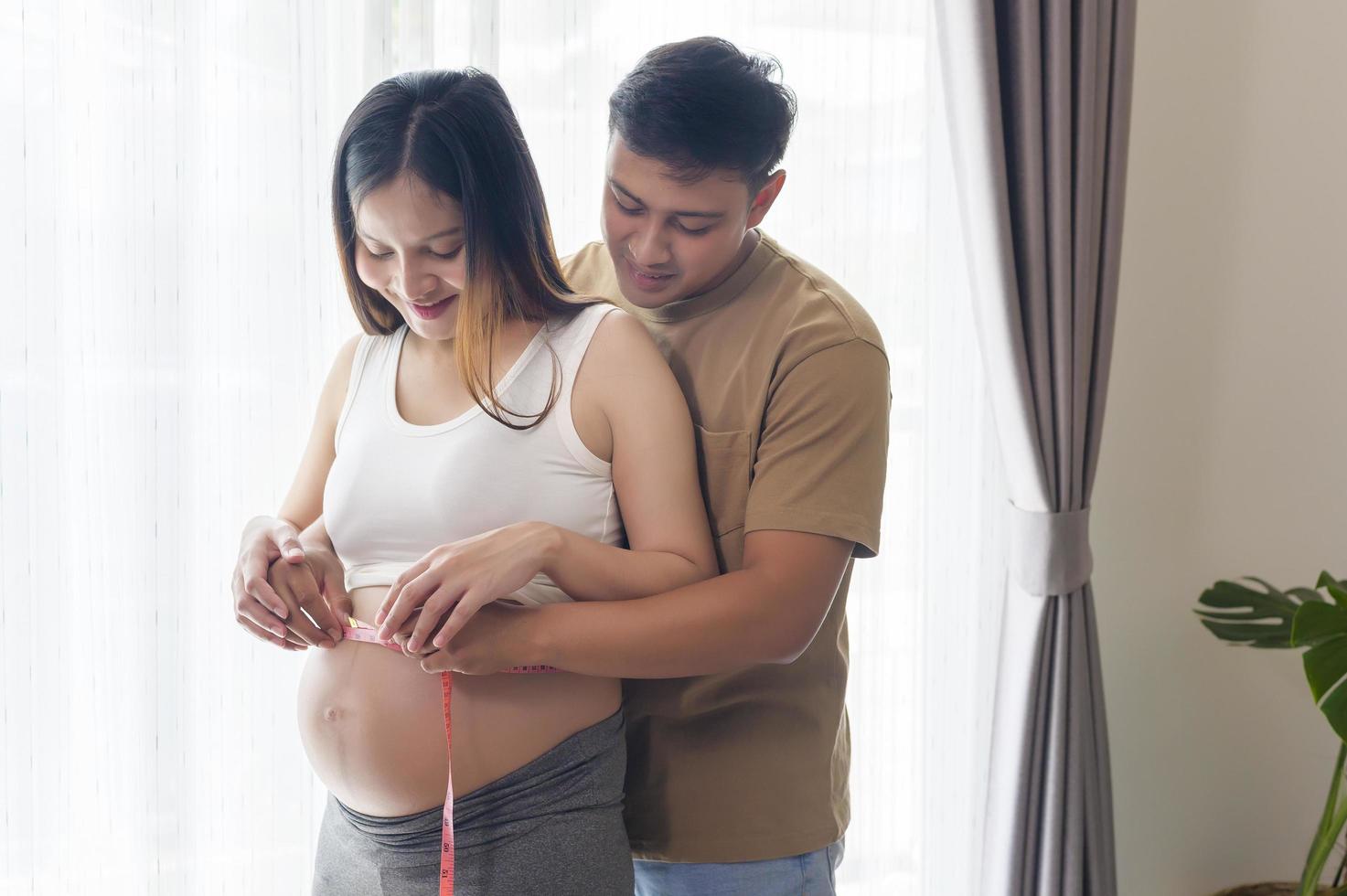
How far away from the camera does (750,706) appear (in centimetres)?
125

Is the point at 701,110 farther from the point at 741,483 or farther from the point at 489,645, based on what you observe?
the point at 489,645

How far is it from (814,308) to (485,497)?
0.43 meters

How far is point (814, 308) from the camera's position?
4.02 feet

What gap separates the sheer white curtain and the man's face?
0.55 m

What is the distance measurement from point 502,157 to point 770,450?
42 cm

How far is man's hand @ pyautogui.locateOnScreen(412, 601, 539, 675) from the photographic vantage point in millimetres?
1010

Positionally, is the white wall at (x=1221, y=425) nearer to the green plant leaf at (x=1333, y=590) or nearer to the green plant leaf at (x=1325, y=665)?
the green plant leaf at (x=1333, y=590)

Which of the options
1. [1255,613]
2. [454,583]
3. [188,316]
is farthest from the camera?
[1255,613]

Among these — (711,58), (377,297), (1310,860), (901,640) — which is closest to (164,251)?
(377,297)

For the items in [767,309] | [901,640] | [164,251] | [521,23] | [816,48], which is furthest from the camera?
[901,640]

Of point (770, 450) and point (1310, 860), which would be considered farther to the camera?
point (1310, 860)

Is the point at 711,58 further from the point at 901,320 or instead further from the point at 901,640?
the point at 901,640

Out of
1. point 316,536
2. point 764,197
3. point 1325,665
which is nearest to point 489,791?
point 316,536

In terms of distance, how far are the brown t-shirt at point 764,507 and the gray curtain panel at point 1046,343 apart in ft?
2.08
